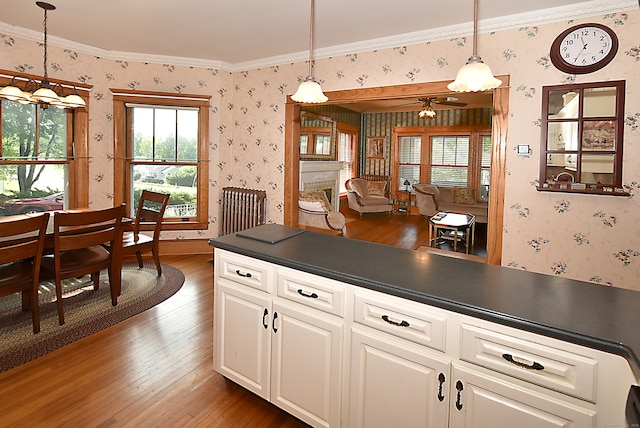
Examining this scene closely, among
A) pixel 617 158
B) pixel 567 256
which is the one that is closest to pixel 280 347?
pixel 567 256

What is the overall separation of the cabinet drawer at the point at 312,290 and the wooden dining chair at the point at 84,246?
6.39 feet

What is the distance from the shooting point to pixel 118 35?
4.24 metres

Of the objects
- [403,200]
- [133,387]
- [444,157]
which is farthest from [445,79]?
[403,200]

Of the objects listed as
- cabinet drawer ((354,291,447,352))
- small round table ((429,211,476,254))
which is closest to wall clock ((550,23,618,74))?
small round table ((429,211,476,254))

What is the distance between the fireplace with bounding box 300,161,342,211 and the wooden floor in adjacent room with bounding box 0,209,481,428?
4.22m

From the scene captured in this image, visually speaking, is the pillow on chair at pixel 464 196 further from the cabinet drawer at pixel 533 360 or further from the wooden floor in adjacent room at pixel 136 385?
the cabinet drawer at pixel 533 360

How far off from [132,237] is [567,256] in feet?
14.1

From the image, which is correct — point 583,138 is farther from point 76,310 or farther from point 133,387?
point 76,310

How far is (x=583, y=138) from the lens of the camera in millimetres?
3189

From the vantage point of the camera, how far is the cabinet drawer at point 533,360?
4.06 ft

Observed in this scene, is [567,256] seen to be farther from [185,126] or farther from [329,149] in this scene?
[329,149]

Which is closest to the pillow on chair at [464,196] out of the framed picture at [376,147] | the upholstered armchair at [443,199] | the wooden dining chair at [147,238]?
the upholstered armchair at [443,199]

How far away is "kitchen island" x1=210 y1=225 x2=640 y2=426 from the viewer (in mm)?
1264

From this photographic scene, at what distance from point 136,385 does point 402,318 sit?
1742 millimetres
